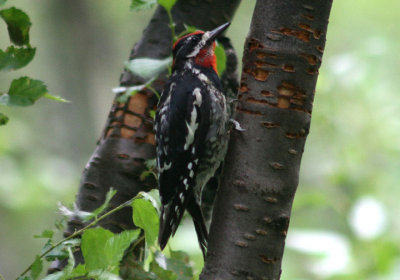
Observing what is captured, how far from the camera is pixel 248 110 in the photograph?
175 centimetres

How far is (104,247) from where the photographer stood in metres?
1.24

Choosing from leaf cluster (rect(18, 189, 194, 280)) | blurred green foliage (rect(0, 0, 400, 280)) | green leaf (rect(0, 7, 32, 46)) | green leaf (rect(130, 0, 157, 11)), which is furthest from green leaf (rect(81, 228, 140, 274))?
blurred green foliage (rect(0, 0, 400, 280))

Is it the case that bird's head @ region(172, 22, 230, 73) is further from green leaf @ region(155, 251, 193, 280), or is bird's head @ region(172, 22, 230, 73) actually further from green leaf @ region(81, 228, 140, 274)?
green leaf @ region(81, 228, 140, 274)

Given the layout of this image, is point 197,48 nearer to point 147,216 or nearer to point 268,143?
point 268,143

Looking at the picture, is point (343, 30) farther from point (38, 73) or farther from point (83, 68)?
point (38, 73)

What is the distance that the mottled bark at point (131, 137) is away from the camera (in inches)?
87.8

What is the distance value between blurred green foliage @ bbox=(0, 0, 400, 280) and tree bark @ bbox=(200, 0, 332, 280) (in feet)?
2.44

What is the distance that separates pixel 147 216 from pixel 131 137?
101cm

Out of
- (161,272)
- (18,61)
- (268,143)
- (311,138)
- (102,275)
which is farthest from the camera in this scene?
(311,138)

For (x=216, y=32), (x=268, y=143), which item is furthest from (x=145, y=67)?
(x=268, y=143)

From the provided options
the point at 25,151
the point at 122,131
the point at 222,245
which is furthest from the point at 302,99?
the point at 25,151

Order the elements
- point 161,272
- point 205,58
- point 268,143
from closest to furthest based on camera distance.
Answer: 1. point 268,143
2. point 161,272
3. point 205,58

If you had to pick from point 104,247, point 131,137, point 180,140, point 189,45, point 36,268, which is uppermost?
point 189,45

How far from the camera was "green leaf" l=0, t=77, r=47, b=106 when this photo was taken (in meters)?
1.30
